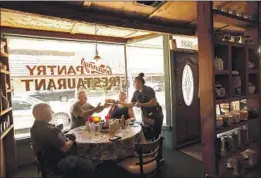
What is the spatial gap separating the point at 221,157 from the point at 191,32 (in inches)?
83.7

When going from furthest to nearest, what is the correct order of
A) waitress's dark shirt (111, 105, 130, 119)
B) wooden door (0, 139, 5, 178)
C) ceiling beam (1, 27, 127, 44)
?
1. waitress's dark shirt (111, 105, 130, 119)
2. ceiling beam (1, 27, 127, 44)
3. wooden door (0, 139, 5, 178)

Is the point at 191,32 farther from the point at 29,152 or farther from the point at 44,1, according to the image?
the point at 29,152

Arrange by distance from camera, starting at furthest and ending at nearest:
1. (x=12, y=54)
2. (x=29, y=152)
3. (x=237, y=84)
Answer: (x=237, y=84) < (x=29, y=152) < (x=12, y=54)

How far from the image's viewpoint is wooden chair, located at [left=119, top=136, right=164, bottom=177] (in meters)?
1.93

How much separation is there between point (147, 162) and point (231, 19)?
67.6 inches

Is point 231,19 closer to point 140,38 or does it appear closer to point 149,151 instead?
point 149,151

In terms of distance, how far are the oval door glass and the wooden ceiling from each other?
29.6 inches

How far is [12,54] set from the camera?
124 centimetres

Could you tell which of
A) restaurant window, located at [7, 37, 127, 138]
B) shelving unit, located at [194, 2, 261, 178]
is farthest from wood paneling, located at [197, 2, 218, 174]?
restaurant window, located at [7, 37, 127, 138]

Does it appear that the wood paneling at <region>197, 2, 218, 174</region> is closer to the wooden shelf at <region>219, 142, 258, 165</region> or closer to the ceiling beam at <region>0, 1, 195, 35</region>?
the wooden shelf at <region>219, 142, 258, 165</region>

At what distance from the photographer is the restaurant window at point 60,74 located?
140 centimetres

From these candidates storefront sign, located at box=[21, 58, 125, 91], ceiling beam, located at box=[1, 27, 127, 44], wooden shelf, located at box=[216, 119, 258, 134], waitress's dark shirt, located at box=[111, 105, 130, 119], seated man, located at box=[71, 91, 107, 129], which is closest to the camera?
ceiling beam, located at box=[1, 27, 127, 44]

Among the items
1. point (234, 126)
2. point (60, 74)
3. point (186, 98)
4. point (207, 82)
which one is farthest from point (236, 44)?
point (60, 74)

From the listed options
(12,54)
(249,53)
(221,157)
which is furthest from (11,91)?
(249,53)
